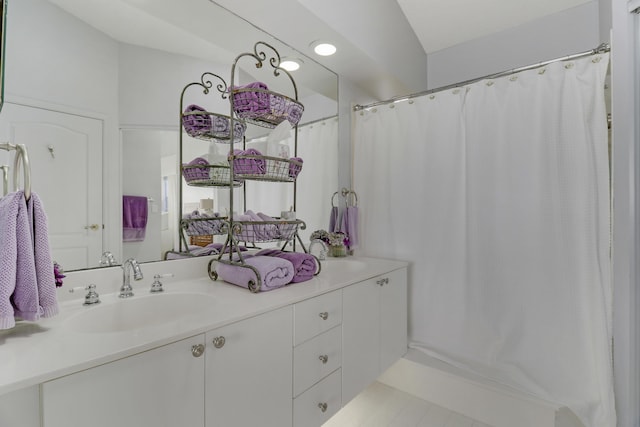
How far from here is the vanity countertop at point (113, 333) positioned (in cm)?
64

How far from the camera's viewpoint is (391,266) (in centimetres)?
185

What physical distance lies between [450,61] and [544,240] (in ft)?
5.88

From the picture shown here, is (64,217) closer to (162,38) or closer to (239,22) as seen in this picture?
(162,38)

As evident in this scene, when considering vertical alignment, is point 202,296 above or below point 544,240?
below

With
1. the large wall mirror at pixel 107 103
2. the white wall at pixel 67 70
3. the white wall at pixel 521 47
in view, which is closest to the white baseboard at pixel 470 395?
the large wall mirror at pixel 107 103

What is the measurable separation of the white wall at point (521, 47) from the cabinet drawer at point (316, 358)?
2358 millimetres

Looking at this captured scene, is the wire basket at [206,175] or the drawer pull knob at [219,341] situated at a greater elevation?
the wire basket at [206,175]

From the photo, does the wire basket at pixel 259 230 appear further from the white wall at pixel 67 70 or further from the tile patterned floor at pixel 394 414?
the tile patterned floor at pixel 394 414

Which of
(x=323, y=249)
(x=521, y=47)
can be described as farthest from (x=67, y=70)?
(x=521, y=47)

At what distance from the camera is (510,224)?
67.2 inches

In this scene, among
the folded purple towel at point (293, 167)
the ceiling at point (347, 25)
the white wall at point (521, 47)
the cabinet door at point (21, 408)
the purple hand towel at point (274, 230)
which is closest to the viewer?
the cabinet door at point (21, 408)

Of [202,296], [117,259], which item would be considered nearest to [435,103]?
[202,296]

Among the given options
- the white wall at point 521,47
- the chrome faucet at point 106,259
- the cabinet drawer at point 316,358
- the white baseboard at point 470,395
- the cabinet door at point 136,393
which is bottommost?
the white baseboard at point 470,395

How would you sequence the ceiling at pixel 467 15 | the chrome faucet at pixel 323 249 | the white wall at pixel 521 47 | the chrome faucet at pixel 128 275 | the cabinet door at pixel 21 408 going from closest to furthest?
the cabinet door at pixel 21 408 → the chrome faucet at pixel 128 275 → the chrome faucet at pixel 323 249 → the white wall at pixel 521 47 → the ceiling at pixel 467 15
